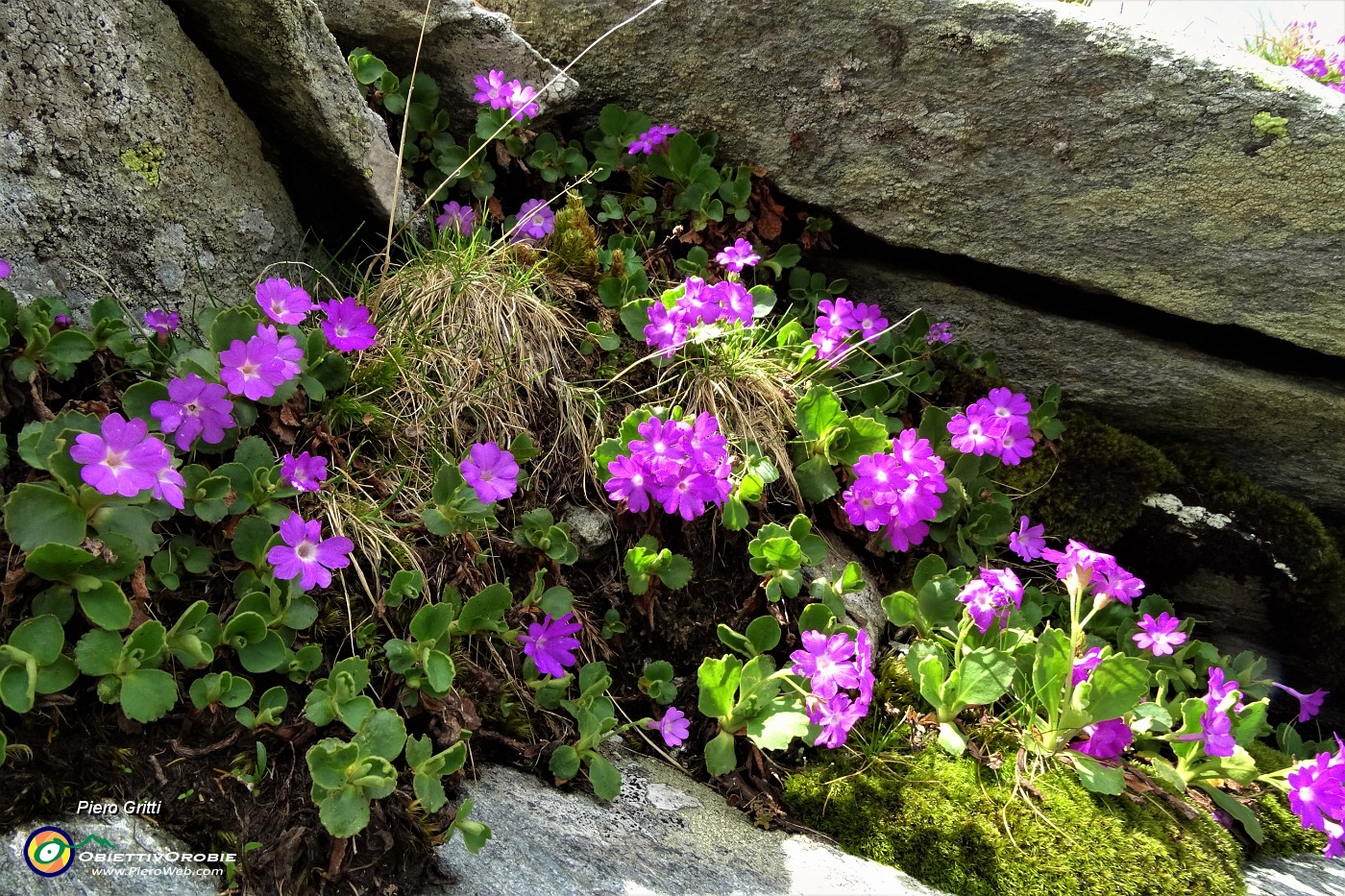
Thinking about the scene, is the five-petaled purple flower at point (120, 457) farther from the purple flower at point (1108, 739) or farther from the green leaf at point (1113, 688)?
the purple flower at point (1108, 739)

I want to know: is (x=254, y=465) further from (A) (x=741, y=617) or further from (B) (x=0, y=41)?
(A) (x=741, y=617)

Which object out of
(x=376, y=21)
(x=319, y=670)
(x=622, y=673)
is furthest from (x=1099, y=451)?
(x=376, y=21)

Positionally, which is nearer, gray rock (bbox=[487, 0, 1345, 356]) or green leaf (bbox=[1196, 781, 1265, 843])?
green leaf (bbox=[1196, 781, 1265, 843])

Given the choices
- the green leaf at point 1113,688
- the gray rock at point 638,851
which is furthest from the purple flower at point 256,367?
the green leaf at point 1113,688

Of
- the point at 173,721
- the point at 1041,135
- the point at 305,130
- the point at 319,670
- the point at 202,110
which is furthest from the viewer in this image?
the point at 1041,135

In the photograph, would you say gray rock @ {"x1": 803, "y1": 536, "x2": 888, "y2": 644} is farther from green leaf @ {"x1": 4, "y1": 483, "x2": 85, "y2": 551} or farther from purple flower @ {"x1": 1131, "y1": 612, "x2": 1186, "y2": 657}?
green leaf @ {"x1": 4, "y1": 483, "x2": 85, "y2": 551}

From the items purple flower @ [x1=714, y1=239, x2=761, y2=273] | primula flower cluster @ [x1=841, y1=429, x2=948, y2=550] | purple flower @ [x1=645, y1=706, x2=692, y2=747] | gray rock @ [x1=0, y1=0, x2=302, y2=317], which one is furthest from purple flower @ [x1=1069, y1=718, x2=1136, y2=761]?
gray rock @ [x1=0, y1=0, x2=302, y2=317]
